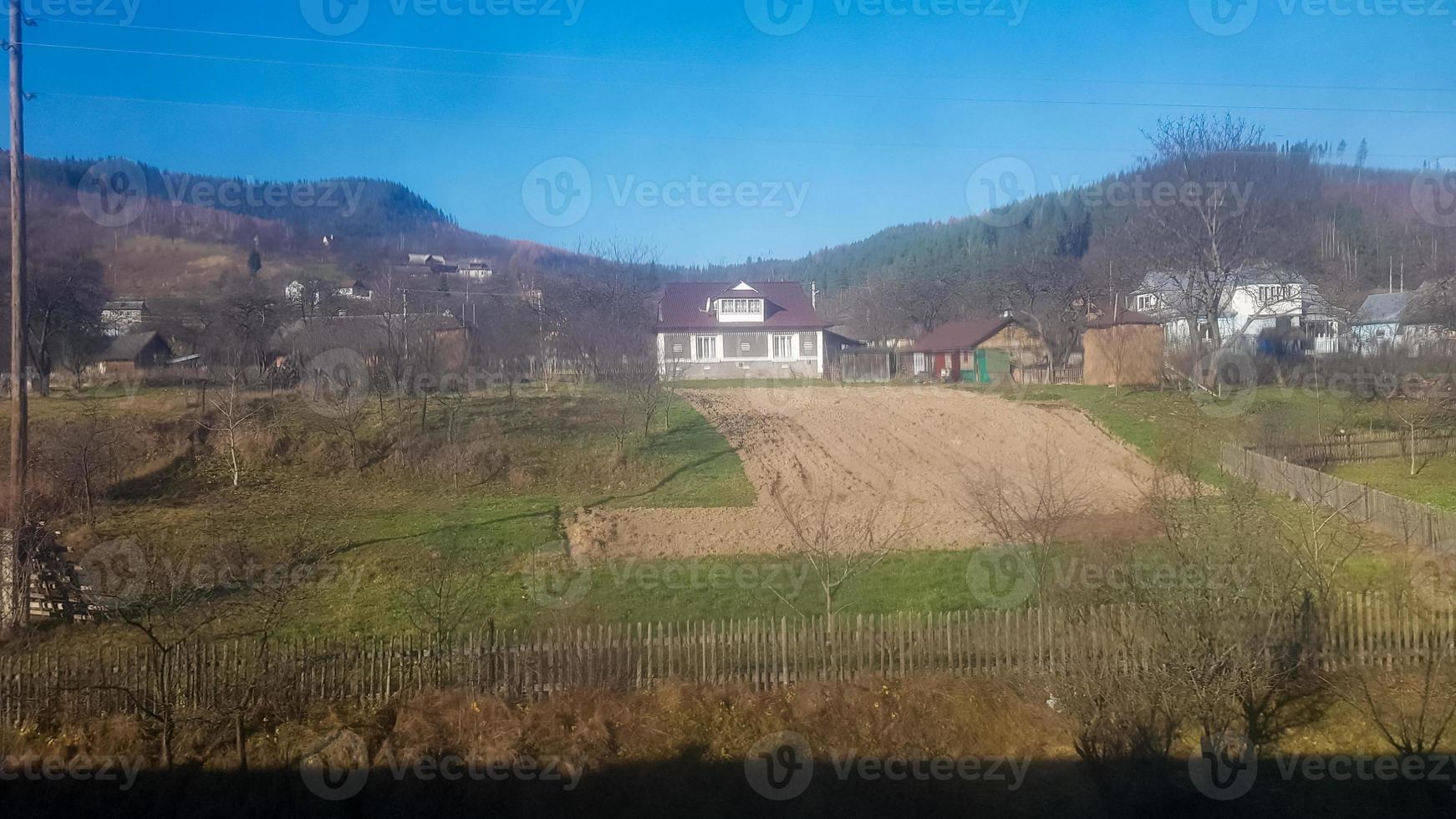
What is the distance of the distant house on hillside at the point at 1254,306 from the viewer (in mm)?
31312

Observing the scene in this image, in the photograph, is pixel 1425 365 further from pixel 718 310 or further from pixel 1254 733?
pixel 718 310

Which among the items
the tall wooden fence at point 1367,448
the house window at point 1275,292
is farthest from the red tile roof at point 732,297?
the tall wooden fence at point 1367,448

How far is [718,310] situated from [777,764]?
1550 inches

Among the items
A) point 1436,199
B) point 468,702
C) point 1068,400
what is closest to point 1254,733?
point 468,702

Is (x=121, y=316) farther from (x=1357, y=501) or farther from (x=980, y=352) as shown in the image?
(x=1357, y=501)

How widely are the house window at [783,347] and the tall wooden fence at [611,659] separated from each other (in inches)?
1437

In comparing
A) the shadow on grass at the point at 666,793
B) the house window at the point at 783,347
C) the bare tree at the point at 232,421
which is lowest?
the shadow on grass at the point at 666,793

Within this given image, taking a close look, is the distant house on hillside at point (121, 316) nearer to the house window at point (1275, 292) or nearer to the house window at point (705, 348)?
the house window at point (705, 348)

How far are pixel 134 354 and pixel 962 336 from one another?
39244 millimetres

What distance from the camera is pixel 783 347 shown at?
4506cm

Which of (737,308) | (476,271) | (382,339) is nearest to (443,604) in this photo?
(382,339)

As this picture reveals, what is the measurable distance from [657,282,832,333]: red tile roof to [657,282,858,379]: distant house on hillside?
5 centimetres

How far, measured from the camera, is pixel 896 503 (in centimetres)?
1662

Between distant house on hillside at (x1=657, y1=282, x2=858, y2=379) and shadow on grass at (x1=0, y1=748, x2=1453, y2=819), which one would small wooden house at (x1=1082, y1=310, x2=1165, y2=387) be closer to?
distant house on hillside at (x1=657, y1=282, x2=858, y2=379)
